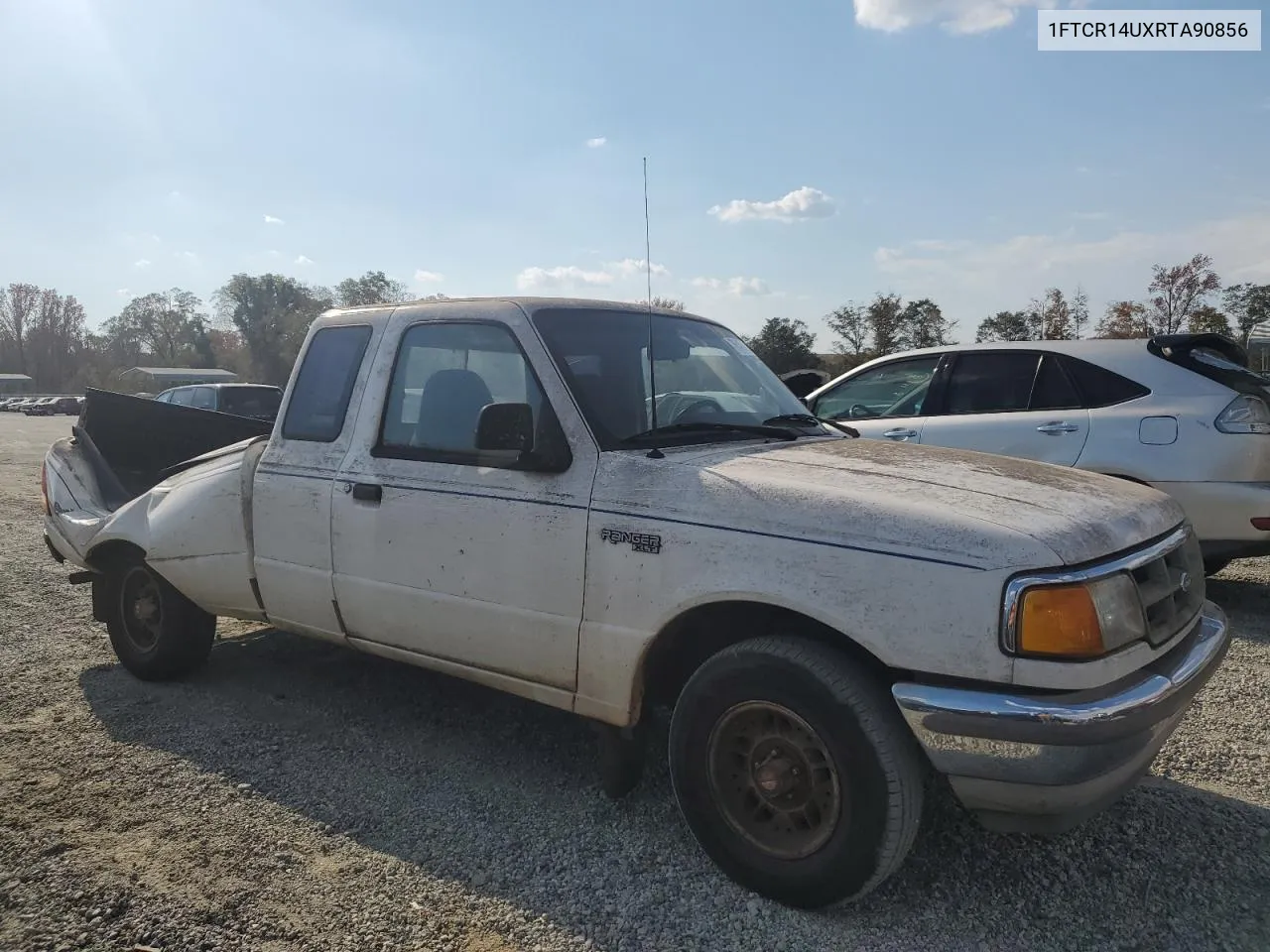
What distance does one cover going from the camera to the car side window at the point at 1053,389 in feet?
19.7

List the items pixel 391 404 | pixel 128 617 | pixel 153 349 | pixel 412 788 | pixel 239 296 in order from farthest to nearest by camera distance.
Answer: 1. pixel 153 349
2. pixel 239 296
3. pixel 128 617
4. pixel 391 404
5. pixel 412 788

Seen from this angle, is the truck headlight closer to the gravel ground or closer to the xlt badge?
the gravel ground

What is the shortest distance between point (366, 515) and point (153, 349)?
4255 inches

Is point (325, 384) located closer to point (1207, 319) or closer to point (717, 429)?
point (717, 429)

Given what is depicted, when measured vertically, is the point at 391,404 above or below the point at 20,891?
above

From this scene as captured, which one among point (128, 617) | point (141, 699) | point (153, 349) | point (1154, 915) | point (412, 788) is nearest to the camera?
point (1154, 915)

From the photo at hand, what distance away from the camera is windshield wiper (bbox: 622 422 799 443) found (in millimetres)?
3188

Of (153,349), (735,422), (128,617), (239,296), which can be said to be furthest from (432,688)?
(153,349)

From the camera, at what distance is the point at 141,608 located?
15.6ft

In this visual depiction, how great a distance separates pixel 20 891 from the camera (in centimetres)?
277

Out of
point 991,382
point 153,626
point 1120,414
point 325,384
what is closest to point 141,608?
point 153,626

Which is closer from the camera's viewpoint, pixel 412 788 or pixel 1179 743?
pixel 412 788

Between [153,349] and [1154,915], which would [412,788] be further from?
[153,349]

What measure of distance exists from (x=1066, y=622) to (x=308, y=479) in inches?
118
